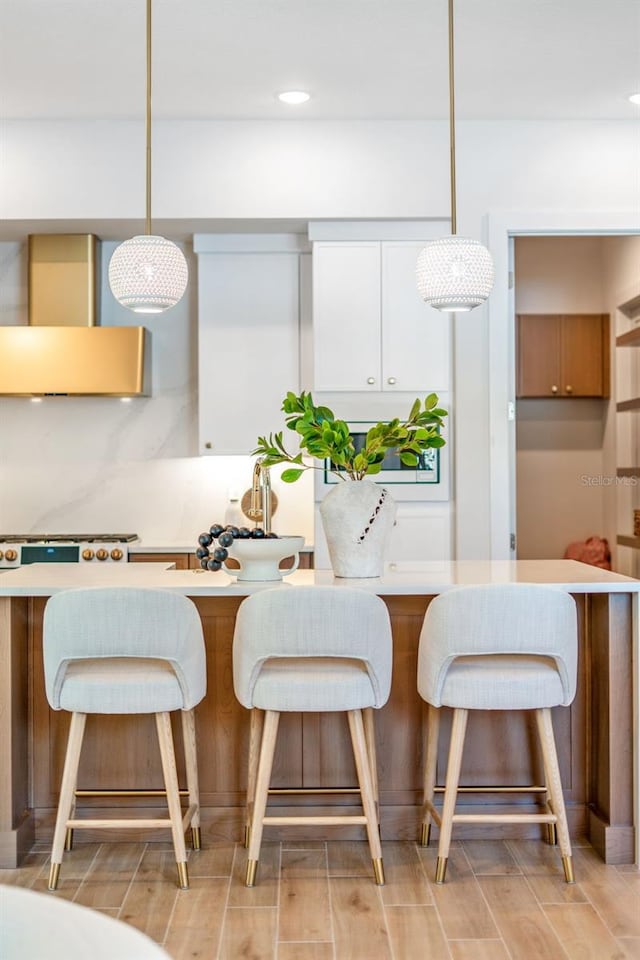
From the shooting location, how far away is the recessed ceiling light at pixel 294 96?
4168mm

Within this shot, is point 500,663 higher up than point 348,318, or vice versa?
point 348,318

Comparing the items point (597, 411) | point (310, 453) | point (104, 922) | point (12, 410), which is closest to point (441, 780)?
point (310, 453)

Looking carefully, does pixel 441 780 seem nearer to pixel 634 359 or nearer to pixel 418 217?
pixel 418 217

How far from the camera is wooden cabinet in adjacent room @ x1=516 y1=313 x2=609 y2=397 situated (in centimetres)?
631

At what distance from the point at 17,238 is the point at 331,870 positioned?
3.57 m

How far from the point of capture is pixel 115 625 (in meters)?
Result: 2.62

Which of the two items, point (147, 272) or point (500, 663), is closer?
point (500, 663)

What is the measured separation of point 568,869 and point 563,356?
4.14 metres

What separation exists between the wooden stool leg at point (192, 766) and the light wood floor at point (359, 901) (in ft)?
0.26

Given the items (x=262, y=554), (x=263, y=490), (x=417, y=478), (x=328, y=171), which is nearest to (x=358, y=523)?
(x=262, y=554)

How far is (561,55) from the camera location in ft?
12.5

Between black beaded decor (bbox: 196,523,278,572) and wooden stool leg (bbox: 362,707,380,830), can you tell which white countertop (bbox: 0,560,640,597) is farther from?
wooden stool leg (bbox: 362,707,380,830)

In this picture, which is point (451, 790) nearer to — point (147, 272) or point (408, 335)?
point (147, 272)

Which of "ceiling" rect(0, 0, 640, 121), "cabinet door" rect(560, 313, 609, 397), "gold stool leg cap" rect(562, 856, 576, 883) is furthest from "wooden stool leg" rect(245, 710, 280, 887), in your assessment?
"cabinet door" rect(560, 313, 609, 397)
